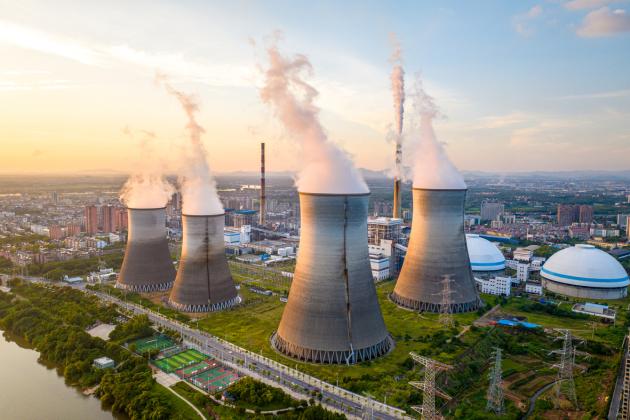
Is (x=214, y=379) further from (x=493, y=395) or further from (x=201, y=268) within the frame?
(x=493, y=395)

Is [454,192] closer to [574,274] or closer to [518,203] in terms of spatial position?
[574,274]

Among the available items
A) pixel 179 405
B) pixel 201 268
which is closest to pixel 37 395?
pixel 179 405

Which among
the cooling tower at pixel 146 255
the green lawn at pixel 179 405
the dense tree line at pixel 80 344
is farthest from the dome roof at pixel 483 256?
the green lawn at pixel 179 405

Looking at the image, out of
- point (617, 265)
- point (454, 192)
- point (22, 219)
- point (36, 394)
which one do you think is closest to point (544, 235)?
point (617, 265)

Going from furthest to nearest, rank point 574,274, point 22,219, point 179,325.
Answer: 1. point 22,219
2. point 574,274
3. point 179,325

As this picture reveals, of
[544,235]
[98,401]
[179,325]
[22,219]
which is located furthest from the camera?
[22,219]

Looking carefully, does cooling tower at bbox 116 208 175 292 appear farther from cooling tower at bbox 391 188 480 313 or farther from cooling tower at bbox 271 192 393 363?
cooling tower at bbox 391 188 480 313
